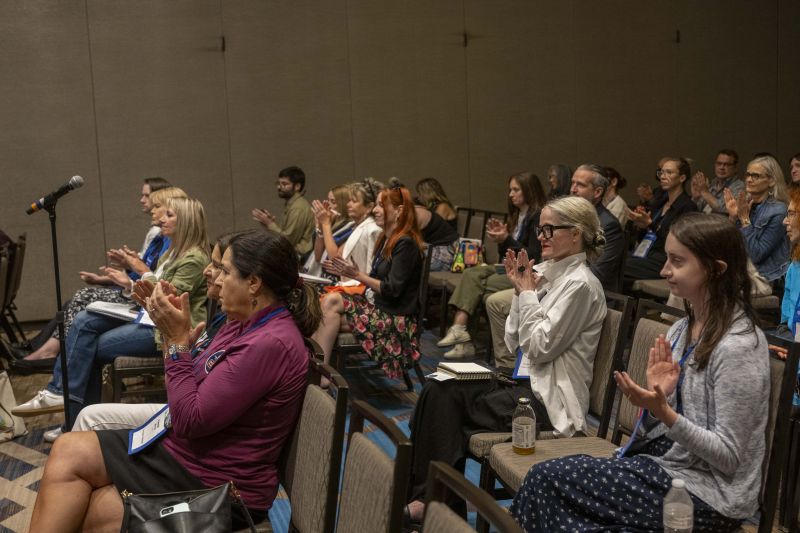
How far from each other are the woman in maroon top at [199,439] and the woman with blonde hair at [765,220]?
3.73 metres

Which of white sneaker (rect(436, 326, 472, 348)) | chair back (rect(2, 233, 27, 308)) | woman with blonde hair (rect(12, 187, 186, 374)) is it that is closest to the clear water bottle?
woman with blonde hair (rect(12, 187, 186, 374))

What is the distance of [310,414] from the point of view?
227cm

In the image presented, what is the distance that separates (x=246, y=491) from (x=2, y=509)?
1837mm

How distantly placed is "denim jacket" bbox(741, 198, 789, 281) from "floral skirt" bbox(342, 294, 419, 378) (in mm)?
2192

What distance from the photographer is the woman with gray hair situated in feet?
10.2

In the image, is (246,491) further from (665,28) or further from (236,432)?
(665,28)

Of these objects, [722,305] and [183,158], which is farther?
[183,158]

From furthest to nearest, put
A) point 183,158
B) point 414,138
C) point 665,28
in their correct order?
point 665,28
point 414,138
point 183,158

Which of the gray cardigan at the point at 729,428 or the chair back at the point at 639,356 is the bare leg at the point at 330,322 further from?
the gray cardigan at the point at 729,428

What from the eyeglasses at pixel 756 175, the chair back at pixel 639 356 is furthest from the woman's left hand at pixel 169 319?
the eyeglasses at pixel 756 175

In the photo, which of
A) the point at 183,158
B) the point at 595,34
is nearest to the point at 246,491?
Result: the point at 183,158

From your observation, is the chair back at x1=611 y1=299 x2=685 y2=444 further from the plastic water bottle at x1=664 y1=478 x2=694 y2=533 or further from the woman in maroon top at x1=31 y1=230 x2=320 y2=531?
the woman in maroon top at x1=31 y1=230 x2=320 y2=531

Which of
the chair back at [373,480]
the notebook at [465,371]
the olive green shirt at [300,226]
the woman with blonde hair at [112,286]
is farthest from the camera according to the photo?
the olive green shirt at [300,226]

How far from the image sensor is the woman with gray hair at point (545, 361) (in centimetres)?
311
